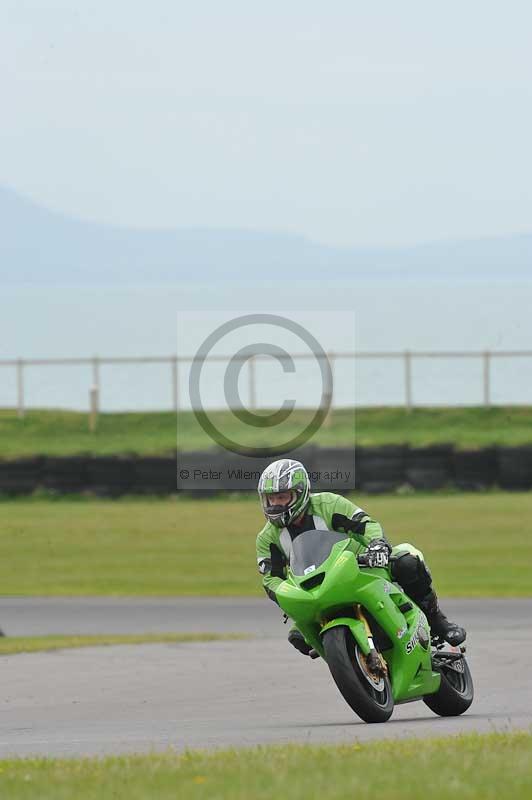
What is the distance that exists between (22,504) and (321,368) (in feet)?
32.8

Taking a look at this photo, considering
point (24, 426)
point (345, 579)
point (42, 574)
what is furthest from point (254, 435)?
point (345, 579)

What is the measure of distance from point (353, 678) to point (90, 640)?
7.41 meters

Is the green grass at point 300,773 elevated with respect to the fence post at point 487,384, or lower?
elevated

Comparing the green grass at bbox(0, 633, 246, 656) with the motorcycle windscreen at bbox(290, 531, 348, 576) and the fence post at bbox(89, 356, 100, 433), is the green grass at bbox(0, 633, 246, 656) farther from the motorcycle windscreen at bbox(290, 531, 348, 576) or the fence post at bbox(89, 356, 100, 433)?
the fence post at bbox(89, 356, 100, 433)

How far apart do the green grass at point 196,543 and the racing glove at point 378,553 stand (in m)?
10.4

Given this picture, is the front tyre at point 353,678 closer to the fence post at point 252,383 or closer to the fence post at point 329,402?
the fence post at point 329,402

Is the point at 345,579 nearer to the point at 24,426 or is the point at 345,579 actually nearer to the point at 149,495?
the point at 149,495

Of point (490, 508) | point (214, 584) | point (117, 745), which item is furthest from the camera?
point (490, 508)

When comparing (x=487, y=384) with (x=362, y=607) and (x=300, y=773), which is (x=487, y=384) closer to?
(x=362, y=607)

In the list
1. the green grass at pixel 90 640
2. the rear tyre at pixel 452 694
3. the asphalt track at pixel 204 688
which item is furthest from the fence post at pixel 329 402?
the rear tyre at pixel 452 694

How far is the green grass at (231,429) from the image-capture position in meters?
37.7

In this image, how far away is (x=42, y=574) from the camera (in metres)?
23.6

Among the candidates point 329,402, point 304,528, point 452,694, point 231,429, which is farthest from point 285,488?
point 231,429

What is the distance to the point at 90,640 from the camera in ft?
52.5
